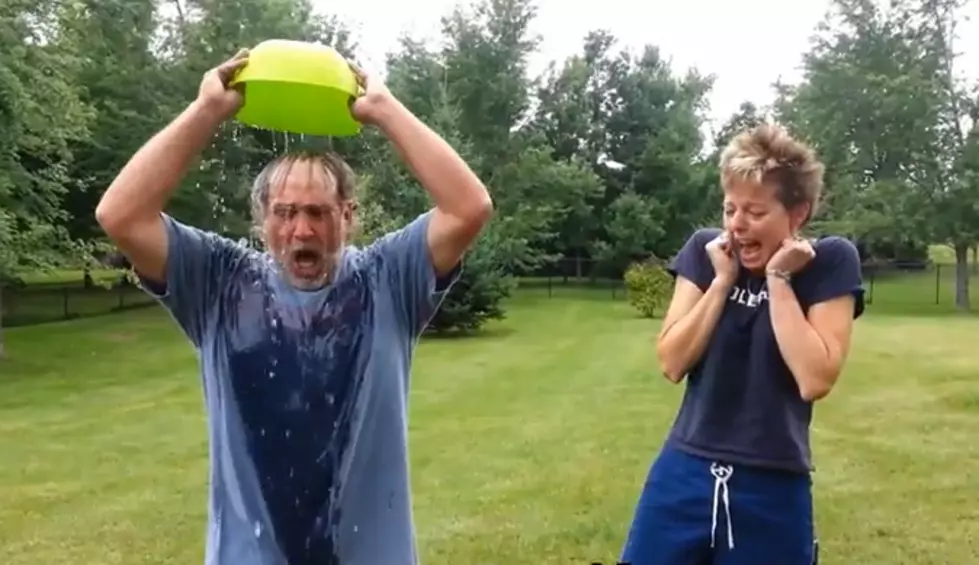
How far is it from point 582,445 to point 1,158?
11.6m

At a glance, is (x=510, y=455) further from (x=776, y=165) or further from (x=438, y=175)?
(x=438, y=175)

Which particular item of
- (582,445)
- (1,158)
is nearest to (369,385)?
(582,445)

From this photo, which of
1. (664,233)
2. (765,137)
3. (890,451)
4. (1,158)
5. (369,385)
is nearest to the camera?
(369,385)

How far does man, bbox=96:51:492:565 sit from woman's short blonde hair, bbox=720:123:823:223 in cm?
94

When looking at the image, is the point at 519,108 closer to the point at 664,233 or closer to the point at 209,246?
the point at 664,233

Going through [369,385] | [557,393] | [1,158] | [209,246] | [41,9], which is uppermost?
[41,9]

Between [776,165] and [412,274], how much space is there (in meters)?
1.11

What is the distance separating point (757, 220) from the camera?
9.50ft

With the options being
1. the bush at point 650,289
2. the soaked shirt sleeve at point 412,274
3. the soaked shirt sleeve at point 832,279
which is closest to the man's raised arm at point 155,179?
the soaked shirt sleeve at point 412,274

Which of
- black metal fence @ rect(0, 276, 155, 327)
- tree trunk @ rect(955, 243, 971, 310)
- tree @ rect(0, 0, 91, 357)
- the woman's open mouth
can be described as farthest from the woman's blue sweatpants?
tree trunk @ rect(955, 243, 971, 310)

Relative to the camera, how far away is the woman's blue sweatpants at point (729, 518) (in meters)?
2.83

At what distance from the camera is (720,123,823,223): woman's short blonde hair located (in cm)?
285

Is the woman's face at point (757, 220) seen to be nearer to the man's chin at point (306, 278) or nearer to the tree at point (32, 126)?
the man's chin at point (306, 278)

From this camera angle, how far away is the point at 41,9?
1795cm
